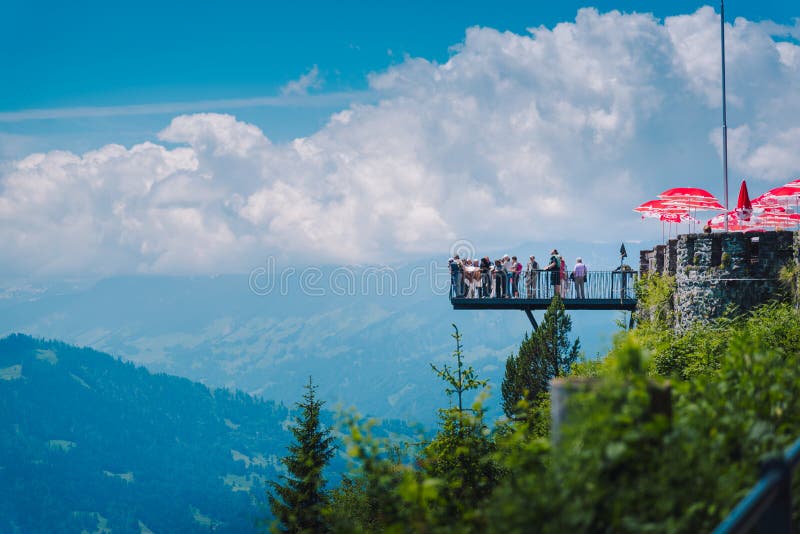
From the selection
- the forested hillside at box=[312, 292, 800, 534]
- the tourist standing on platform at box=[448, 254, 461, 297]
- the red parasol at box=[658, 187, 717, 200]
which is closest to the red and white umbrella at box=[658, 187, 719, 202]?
the red parasol at box=[658, 187, 717, 200]

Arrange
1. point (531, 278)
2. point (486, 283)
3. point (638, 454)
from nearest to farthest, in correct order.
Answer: point (638, 454)
point (486, 283)
point (531, 278)

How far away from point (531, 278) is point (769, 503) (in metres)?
34.3

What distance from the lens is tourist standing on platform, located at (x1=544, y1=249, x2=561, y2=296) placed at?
38438 mm

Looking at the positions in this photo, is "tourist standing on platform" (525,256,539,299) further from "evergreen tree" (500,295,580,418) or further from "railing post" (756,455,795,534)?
"railing post" (756,455,795,534)

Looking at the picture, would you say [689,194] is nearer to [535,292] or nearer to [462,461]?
[535,292]

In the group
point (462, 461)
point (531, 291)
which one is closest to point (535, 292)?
point (531, 291)

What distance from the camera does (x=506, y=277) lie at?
3819 cm

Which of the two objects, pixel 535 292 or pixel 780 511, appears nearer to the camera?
pixel 780 511

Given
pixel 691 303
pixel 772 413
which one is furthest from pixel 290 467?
pixel 772 413

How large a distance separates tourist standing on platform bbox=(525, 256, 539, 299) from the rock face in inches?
497

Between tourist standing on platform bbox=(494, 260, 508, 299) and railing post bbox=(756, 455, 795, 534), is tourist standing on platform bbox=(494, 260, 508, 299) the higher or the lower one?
the higher one

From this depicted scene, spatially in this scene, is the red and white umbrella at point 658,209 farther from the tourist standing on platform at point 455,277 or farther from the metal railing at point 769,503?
the metal railing at point 769,503

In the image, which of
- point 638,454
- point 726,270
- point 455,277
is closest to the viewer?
point 638,454

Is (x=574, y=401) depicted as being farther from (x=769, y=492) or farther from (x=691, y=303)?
(x=691, y=303)
